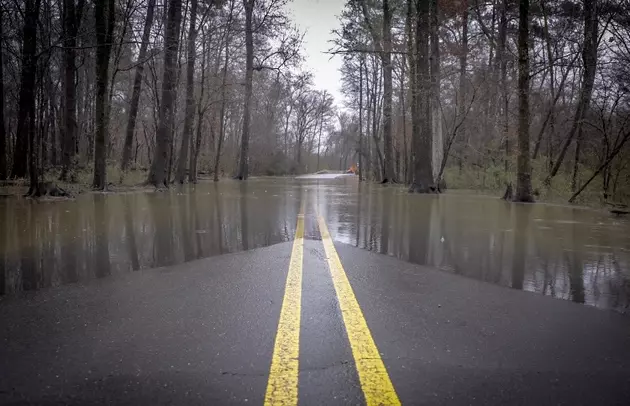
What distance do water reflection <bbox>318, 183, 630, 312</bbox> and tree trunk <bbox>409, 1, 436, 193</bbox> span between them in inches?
297

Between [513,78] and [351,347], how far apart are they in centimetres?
1844

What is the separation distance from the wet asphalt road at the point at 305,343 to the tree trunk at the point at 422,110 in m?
14.3

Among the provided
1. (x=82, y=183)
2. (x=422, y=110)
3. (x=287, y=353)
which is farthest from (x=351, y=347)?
(x=82, y=183)

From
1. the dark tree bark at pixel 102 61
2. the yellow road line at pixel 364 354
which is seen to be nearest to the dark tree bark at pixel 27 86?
the dark tree bark at pixel 102 61

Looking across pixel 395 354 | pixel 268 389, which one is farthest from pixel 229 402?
pixel 395 354

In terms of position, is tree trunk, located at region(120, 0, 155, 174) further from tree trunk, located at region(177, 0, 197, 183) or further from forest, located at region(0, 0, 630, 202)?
tree trunk, located at region(177, 0, 197, 183)

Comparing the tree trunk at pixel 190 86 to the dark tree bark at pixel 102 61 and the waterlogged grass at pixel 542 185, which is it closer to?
the dark tree bark at pixel 102 61

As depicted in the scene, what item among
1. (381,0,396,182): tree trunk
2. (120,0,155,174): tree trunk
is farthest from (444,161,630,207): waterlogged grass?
(120,0,155,174): tree trunk

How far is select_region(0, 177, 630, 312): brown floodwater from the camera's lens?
423 centimetres

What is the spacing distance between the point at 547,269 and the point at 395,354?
3104 mm

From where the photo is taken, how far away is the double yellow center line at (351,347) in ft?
6.49

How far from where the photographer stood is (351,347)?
8.18 feet

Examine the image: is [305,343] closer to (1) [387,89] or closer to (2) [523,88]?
(2) [523,88]

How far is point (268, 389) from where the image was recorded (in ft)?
6.63
